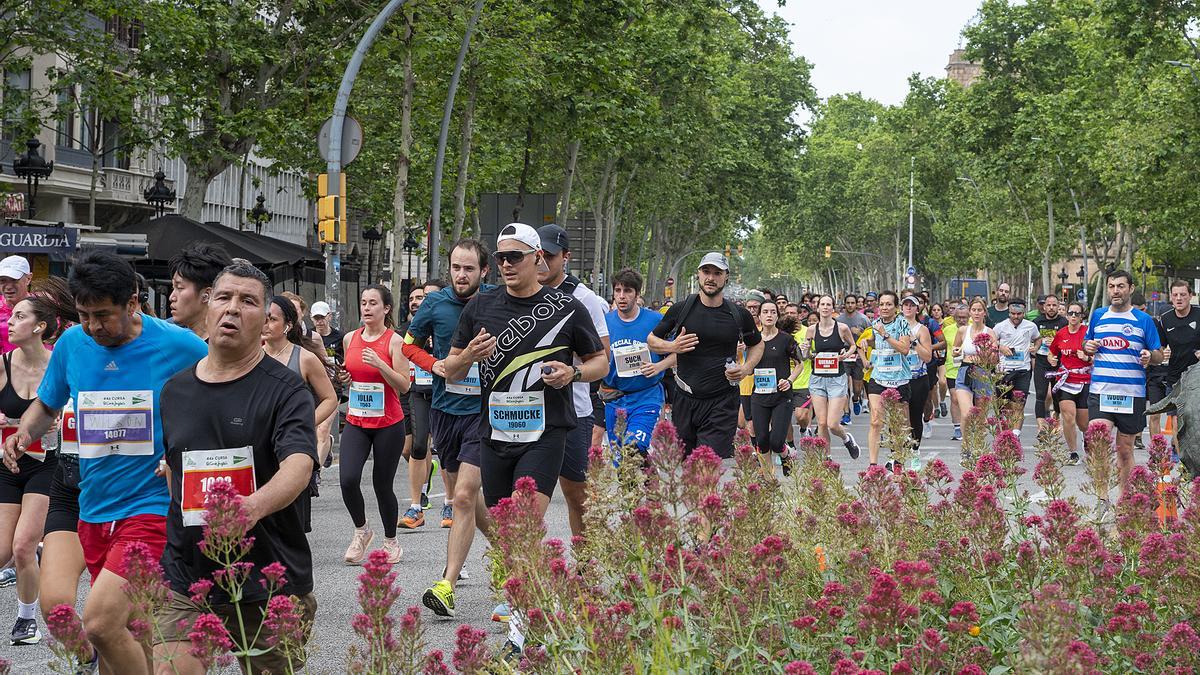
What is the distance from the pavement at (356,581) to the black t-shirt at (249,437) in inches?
19.0

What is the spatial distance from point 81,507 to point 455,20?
2368cm

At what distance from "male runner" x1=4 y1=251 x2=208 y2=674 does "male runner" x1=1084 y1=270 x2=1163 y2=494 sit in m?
8.81

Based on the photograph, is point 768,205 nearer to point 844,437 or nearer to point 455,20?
point 455,20

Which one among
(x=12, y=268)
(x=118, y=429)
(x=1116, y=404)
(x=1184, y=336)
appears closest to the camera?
(x=118, y=429)

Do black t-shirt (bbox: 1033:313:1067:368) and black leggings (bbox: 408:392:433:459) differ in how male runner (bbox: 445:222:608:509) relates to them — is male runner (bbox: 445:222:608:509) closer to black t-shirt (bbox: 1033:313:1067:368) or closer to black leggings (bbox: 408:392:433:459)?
black leggings (bbox: 408:392:433:459)

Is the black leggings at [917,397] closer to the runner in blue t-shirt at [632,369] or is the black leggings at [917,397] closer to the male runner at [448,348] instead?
the runner in blue t-shirt at [632,369]

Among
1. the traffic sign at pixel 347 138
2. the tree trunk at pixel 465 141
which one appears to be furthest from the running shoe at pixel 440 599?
the tree trunk at pixel 465 141

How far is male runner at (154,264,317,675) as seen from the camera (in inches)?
→ 193

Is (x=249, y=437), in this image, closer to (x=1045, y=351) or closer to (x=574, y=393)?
(x=574, y=393)

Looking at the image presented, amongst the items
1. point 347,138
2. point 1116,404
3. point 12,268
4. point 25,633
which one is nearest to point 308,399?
point 25,633

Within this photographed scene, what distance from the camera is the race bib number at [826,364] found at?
1788 cm

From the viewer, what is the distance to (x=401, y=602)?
9430 mm

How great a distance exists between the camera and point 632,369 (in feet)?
40.7

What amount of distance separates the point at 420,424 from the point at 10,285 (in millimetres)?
3558
